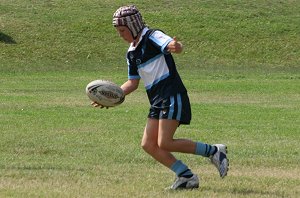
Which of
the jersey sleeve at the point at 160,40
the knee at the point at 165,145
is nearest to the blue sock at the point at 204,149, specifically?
the knee at the point at 165,145

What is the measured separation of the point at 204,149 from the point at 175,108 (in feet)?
1.97

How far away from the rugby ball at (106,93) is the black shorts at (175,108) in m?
0.57

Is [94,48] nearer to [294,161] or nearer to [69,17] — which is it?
[69,17]

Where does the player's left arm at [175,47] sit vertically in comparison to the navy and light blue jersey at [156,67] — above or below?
above

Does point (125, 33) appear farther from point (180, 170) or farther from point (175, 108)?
point (180, 170)

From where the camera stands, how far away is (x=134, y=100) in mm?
21719

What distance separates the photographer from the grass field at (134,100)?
9117 mm

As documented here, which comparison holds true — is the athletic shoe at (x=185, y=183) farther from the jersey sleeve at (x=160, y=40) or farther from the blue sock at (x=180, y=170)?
the jersey sleeve at (x=160, y=40)

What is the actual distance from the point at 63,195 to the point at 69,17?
34786 millimetres

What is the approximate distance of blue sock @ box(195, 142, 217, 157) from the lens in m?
8.74

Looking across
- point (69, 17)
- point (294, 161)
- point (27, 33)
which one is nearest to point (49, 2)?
point (69, 17)

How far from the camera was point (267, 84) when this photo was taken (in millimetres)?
26828

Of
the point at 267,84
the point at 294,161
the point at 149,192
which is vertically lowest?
the point at 267,84

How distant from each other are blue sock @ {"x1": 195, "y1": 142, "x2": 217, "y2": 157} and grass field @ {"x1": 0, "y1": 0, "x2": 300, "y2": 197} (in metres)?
0.31
